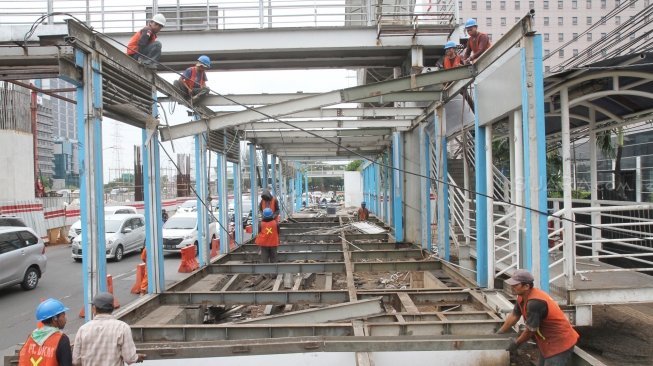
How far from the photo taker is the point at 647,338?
7129 mm

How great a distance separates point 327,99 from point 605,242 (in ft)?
16.0

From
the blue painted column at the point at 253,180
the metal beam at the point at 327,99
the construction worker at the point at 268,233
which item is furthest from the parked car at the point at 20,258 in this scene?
the metal beam at the point at 327,99

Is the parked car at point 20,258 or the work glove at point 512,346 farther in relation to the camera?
the parked car at point 20,258

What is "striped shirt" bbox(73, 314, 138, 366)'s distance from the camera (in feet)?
12.7

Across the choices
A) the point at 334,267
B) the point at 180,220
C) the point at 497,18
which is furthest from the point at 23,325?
the point at 497,18

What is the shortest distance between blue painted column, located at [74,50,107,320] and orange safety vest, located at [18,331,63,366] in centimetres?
178

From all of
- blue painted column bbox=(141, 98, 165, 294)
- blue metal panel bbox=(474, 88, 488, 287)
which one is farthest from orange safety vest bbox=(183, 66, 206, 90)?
blue metal panel bbox=(474, 88, 488, 287)

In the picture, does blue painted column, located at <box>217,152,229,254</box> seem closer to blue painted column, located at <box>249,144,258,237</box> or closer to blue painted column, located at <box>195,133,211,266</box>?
blue painted column, located at <box>195,133,211,266</box>

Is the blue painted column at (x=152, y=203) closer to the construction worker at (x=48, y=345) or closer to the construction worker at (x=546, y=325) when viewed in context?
the construction worker at (x=48, y=345)

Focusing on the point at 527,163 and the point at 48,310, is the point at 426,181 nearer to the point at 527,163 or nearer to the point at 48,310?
the point at 527,163

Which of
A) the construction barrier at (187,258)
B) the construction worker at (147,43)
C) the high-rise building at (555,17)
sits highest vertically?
the high-rise building at (555,17)

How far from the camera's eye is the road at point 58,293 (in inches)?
341

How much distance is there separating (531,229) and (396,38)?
8.86 meters

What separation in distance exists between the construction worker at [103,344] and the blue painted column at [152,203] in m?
3.52
